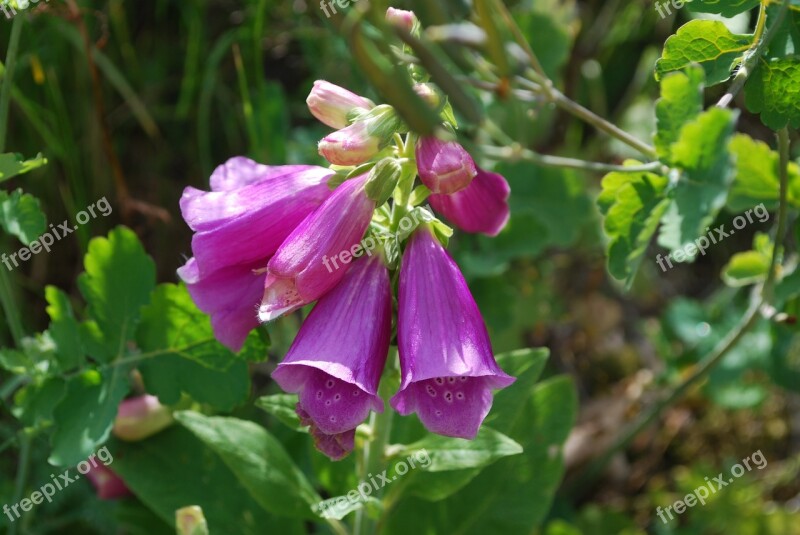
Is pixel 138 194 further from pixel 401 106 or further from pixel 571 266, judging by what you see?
pixel 401 106

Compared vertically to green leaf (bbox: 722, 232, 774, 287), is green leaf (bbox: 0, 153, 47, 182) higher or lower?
higher

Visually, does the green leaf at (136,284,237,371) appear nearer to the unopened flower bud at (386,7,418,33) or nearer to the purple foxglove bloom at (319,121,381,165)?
the purple foxglove bloom at (319,121,381,165)

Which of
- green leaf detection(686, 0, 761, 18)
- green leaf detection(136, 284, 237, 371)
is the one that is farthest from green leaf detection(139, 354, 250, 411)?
green leaf detection(686, 0, 761, 18)

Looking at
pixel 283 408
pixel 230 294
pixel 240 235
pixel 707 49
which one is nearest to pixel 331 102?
pixel 240 235

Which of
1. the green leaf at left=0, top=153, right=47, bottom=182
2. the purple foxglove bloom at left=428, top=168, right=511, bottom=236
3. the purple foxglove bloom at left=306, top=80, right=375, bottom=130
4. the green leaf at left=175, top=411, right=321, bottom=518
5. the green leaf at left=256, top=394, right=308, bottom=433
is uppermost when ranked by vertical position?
the green leaf at left=0, top=153, right=47, bottom=182

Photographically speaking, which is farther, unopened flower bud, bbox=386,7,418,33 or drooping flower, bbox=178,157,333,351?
drooping flower, bbox=178,157,333,351

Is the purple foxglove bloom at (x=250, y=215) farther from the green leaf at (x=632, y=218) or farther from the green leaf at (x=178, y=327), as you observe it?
the green leaf at (x=632, y=218)

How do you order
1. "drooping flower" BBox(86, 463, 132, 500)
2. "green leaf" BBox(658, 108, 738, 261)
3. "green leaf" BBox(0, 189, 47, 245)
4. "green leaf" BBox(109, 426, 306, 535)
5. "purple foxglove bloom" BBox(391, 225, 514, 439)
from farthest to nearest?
1. "drooping flower" BBox(86, 463, 132, 500)
2. "green leaf" BBox(109, 426, 306, 535)
3. "green leaf" BBox(0, 189, 47, 245)
4. "green leaf" BBox(658, 108, 738, 261)
5. "purple foxglove bloom" BBox(391, 225, 514, 439)

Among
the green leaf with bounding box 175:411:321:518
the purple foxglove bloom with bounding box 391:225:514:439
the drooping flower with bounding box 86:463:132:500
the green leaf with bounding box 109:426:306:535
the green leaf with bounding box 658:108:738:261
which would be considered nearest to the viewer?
the purple foxglove bloom with bounding box 391:225:514:439

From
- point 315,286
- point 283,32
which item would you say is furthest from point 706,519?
point 283,32
